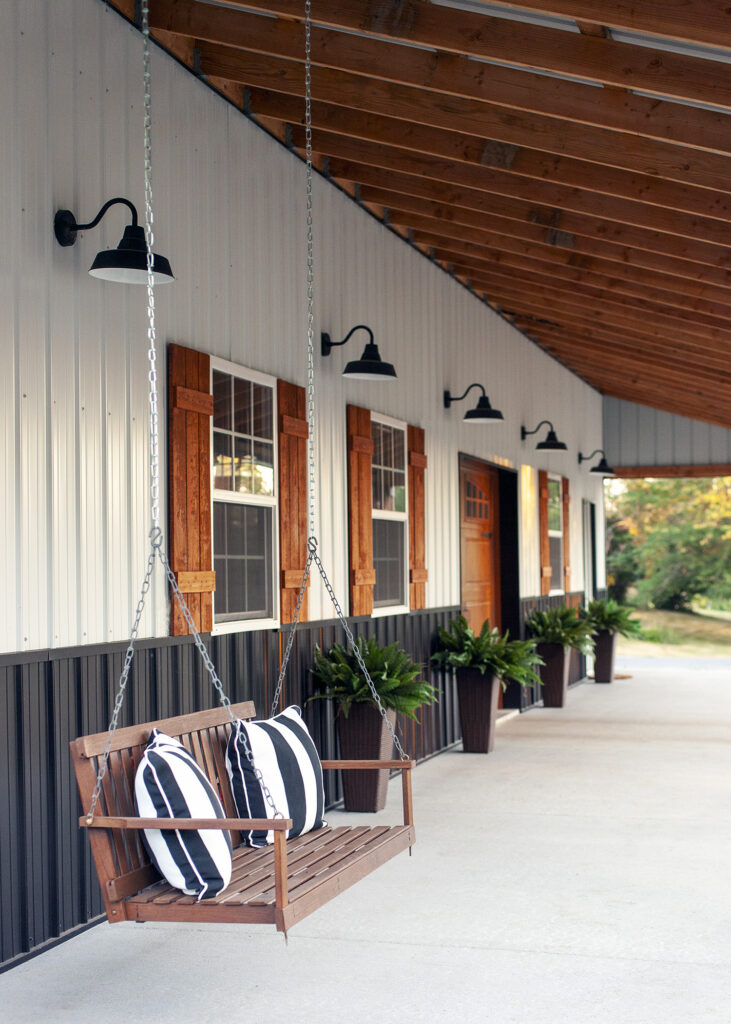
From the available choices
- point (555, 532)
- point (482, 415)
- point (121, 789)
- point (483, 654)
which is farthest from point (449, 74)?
point (555, 532)

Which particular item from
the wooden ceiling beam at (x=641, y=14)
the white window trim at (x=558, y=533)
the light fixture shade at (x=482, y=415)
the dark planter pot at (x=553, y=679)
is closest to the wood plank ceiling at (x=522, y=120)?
the wooden ceiling beam at (x=641, y=14)

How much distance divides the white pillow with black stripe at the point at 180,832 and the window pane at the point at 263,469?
2393mm

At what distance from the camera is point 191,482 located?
200 inches

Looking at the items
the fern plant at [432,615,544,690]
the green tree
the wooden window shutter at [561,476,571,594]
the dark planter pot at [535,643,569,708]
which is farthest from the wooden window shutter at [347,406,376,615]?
the green tree

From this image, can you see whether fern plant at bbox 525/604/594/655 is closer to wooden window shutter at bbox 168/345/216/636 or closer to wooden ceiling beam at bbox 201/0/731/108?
wooden window shutter at bbox 168/345/216/636

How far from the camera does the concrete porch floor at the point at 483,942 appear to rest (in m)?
3.47

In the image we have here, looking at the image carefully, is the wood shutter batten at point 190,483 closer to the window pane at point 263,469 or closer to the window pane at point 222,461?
the window pane at point 222,461

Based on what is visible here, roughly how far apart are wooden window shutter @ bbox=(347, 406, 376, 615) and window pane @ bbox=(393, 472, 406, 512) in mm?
535

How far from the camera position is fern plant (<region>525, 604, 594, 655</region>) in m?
11.0

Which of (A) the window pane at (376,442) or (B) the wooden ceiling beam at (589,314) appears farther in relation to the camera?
(B) the wooden ceiling beam at (589,314)

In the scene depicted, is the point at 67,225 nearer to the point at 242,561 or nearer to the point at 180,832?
the point at 242,561

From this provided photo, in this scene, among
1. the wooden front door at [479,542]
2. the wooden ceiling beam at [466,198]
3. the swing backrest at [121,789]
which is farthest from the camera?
the wooden front door at [479,542]

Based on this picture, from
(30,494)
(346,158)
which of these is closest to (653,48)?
(346,158)

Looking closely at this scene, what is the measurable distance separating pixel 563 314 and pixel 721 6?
6339 mm
